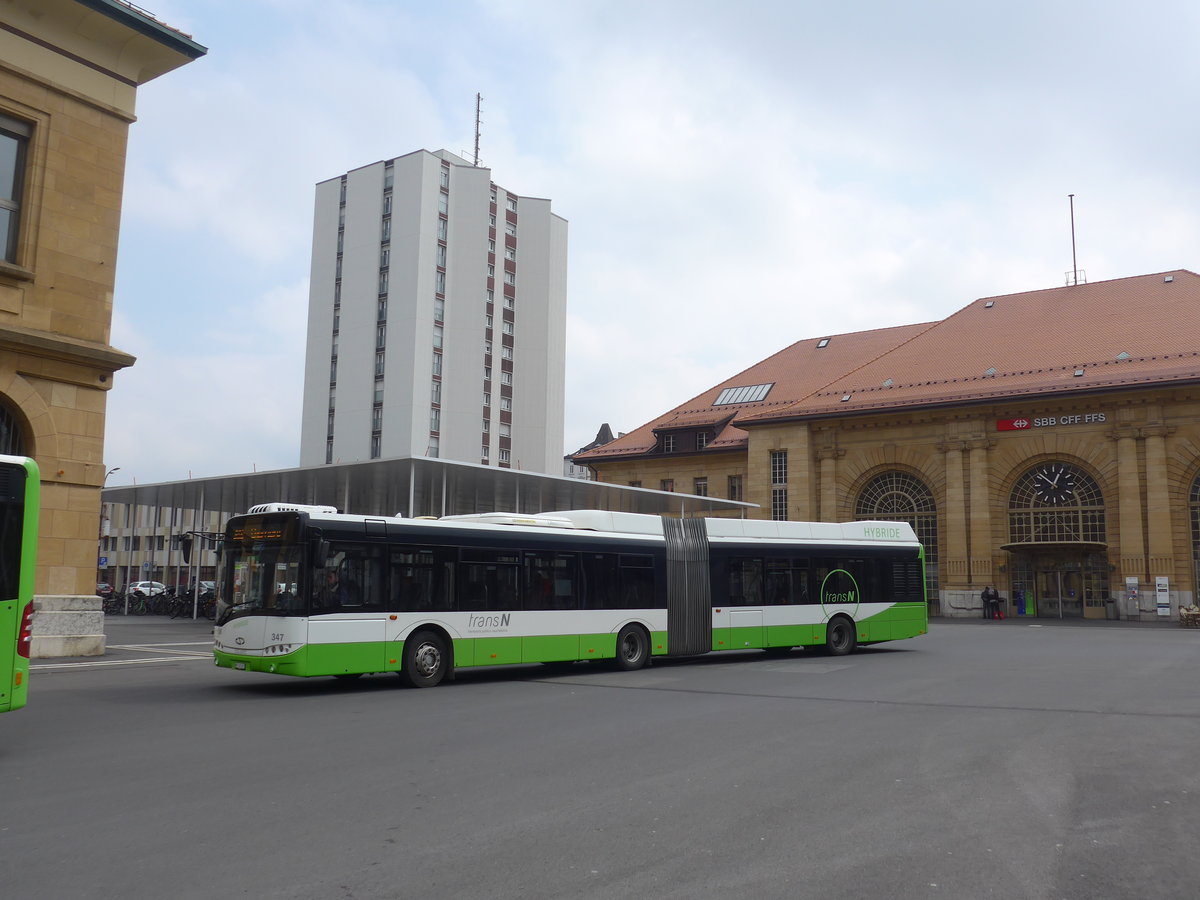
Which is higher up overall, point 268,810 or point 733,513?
point 733,513

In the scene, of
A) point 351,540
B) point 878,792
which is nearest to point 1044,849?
point 878,792

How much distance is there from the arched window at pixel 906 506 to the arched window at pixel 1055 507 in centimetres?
370

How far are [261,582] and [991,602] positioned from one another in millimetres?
37565

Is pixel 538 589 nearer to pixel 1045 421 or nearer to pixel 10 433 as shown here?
pixel 10 433

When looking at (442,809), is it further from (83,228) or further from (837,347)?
(837,347)

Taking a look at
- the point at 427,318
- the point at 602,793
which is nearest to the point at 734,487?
the point at 427,318

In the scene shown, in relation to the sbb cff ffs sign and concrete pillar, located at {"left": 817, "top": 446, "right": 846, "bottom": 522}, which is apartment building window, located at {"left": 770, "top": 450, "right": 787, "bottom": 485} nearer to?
concrete pillar, located at {"left": 817, "top": 446, "right": 846, "bottom": 522}

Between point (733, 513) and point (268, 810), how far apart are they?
171 feet

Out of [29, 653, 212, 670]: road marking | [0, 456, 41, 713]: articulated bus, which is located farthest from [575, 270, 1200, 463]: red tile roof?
[0, 456, 41, 713]: articulated bus

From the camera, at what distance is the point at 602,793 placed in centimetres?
763

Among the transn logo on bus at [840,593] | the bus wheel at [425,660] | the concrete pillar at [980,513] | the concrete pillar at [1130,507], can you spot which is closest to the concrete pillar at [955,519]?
the concrete pillar at [980,513]

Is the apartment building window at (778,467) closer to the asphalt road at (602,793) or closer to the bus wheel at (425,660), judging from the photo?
the asphalt road at (602,793)

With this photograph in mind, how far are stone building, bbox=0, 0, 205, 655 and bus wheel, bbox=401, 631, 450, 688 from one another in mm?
8497

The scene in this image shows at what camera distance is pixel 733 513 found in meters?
58.2
